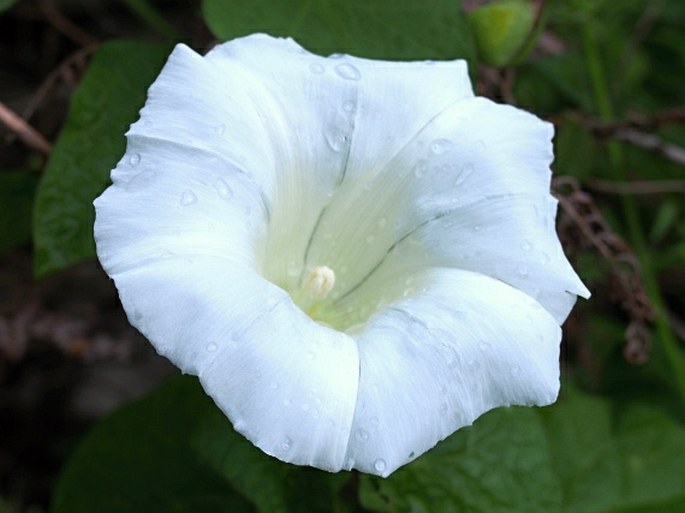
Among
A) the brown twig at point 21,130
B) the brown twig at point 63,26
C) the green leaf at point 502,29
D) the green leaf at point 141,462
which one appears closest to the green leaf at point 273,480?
the green leaf at point 141,462

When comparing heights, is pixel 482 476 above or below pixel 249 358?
below

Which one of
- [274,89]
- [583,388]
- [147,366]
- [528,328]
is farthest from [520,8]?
[147,366]

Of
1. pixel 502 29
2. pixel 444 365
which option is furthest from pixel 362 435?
pixel 502 29

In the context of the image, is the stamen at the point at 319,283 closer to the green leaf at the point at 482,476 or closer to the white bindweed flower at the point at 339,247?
the white bindweed flower at the point at 339,247

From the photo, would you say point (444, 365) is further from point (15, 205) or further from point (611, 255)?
point (15, 205)

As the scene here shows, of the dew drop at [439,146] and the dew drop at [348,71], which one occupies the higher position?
the dew drop at [348,71]

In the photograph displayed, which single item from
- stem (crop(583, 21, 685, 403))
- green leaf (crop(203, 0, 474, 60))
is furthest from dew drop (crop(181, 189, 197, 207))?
stem (crop(583, 21, 685, 403))

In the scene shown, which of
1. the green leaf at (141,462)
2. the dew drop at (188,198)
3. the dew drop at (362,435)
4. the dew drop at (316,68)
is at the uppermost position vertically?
the dew drop at (316,68)
